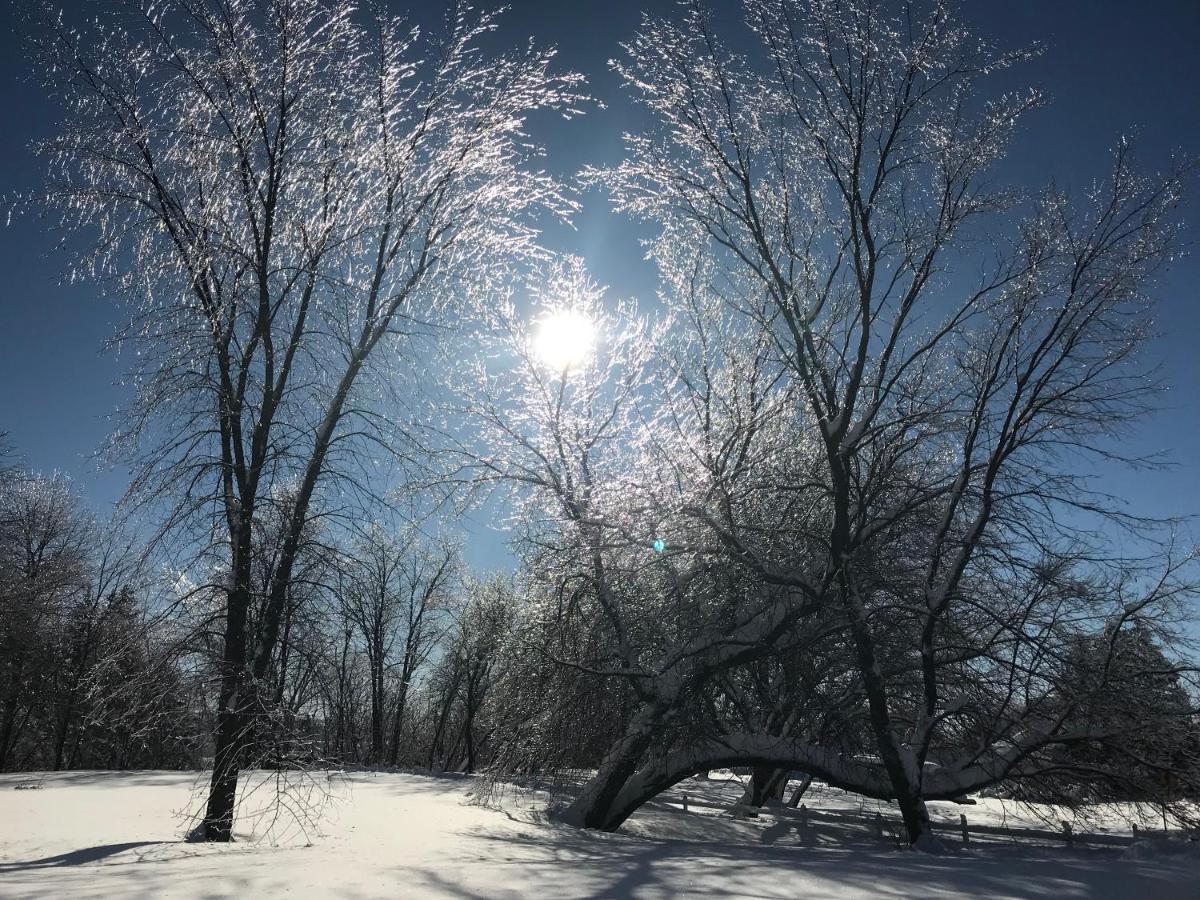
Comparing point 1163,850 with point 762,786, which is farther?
point 762,786

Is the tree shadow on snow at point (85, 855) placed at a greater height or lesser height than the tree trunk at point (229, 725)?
lesser

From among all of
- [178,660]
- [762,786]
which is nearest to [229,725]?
[178,660]

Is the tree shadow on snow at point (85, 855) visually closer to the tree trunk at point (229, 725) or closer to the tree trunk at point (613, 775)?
the tree trunk at point (229, 725)

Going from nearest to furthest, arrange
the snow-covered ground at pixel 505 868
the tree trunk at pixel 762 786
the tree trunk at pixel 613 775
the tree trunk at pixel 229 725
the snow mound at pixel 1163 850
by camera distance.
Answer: the snow-covered ground at pixel 505 868, the snow mound at pixel 1163 850, the tree trunk at pixel 229 725, the tree trunk at pixel 613 775, the tree trunk at pixel 762 786

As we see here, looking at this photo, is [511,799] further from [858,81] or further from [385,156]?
[858,81]

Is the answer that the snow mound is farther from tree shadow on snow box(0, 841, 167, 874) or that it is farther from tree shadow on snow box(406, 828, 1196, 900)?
tree shadow on snow box(0, 841, 167, 874)

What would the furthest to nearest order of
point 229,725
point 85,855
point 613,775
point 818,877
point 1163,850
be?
point 613,775 → point 229,725 → point 85,855 → point 1163,850 → point 818,877

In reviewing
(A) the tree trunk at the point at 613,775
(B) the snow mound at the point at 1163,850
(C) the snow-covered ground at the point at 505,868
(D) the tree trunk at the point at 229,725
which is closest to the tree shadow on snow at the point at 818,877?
(C) the snow-covered ground at the point at 505,868

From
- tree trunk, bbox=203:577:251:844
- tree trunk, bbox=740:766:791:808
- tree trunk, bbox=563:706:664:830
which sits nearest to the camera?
tree trunk, bbox=203:577:251:844

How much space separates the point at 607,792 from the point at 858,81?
8.66m

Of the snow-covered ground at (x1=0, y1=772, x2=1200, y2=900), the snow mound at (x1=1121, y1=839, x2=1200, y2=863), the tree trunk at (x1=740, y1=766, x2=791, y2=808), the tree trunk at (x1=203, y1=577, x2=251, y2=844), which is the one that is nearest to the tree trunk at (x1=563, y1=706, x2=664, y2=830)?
the snow-covered ground at (x1=0, y1=772, x2=1200, y2=900)

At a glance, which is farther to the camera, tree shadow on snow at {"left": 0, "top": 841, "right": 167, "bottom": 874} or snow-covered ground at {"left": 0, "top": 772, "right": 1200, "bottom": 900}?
tree shadow on snow at {"left": 0, "top": 841, "right": 167, "bottom": 874}

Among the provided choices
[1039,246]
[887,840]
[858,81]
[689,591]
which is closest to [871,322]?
[858,81]

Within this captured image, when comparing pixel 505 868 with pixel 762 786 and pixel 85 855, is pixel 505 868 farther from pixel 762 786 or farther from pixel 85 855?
pixel 762 786
